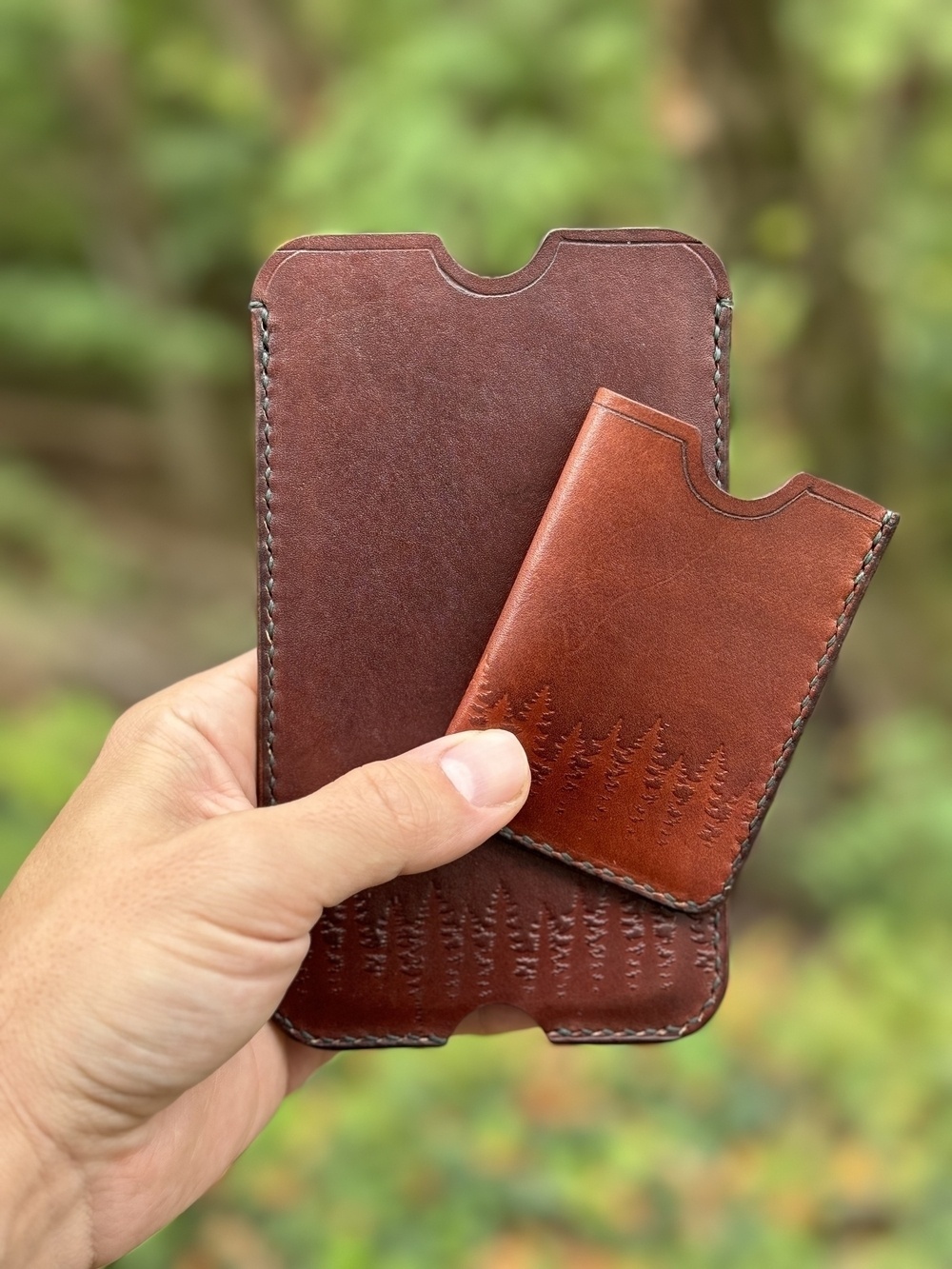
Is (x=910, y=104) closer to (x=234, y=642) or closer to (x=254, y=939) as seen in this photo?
(x=234, y=642)

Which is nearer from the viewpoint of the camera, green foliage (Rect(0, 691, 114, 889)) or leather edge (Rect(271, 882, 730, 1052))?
leather edge (Rect(271, 882, 730, 1052))

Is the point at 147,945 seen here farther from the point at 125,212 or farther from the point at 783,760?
the point at 125,212

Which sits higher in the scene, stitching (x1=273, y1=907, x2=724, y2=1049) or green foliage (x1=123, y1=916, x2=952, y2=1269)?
stitching (x1=273, y1=907, x2=724, y2=1049)

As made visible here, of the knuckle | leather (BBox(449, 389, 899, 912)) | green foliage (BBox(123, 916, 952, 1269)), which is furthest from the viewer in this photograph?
green foliage (BBox(123, 916, 952, 1269))

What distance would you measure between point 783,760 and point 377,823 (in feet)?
1.39

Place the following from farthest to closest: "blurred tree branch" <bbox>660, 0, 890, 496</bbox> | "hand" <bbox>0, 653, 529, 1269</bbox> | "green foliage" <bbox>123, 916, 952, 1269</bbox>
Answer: "blurred tree branch" <bbox>660, 0, 890, 496</bbox>, "green foliage" <bbox>123, 916, 952, 1269</bbox>, "hand" <bbox>0, 653, 529, 1269</bbox>

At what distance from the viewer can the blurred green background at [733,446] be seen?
76.7 inches

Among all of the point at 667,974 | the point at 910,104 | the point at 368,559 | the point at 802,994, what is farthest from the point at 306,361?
the point at 910,104

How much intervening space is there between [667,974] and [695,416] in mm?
586

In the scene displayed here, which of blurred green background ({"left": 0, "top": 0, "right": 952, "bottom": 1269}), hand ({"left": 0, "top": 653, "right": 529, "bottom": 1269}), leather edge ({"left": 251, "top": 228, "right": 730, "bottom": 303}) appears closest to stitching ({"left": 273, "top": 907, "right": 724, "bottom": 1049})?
hand ({"left": 0, "top": 653, "right": 529, "bottom": 1269})

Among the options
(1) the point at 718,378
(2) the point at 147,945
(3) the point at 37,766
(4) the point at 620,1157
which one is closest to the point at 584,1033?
(2) the point at 147,945

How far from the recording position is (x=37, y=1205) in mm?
969

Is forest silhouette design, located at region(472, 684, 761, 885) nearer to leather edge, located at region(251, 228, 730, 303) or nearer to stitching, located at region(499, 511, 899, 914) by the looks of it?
stitching, located at region(499, 511, 899, 914)

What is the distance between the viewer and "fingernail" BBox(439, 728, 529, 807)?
3.28 ft
